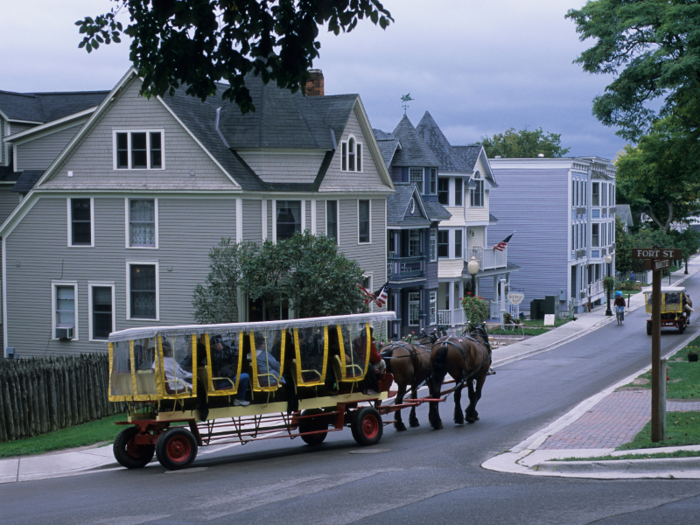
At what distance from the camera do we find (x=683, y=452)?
11812 millimetres

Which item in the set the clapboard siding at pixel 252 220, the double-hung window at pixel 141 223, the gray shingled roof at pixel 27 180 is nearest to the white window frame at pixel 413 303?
the clapboard siding at pixel 252 220

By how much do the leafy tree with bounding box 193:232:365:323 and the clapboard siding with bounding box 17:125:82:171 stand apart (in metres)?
9.42

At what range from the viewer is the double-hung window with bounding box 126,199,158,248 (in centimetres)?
2995

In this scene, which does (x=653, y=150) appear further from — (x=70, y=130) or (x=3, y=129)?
(x=3, y=129)

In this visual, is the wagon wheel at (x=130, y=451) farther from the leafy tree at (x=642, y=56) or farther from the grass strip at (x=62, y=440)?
the leafy tree at (x=642, y=56)

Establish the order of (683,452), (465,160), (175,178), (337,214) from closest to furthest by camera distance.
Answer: (683,452), (175,178), (337,214), (465,160)

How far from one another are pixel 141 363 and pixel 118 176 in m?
18.6

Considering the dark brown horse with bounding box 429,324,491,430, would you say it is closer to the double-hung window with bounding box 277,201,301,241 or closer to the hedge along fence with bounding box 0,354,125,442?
the hedge along fence with bounding box 0,354,125,442

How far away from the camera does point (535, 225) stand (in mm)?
59281

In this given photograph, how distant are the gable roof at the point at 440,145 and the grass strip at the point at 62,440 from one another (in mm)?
31849

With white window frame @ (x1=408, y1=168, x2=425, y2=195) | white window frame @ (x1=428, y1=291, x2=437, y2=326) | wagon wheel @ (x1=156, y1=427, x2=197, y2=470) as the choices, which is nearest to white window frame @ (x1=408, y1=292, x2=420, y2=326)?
white window frame @ (x1=428, y1=291, x2=437, y2=326)

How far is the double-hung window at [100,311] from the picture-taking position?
1204 inches

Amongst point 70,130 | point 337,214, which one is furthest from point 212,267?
point 70,130

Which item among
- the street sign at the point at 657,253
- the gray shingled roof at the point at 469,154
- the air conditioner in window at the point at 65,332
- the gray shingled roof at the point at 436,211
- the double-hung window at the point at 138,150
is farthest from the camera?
the gray shingled roof at the point at 469,154
